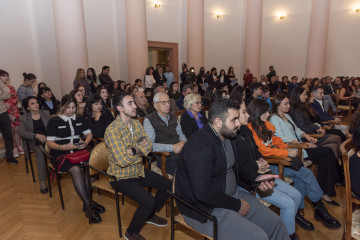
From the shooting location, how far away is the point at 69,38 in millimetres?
6551

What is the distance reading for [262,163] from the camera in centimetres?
237

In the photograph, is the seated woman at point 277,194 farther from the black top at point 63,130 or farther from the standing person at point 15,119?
the standing person at point 15,119

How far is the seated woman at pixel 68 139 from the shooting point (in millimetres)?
2820

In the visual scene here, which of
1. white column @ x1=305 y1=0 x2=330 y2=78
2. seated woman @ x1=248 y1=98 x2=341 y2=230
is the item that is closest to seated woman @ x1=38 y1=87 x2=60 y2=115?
seated woman @ x1=248 y1=98 x2=341 y2=230

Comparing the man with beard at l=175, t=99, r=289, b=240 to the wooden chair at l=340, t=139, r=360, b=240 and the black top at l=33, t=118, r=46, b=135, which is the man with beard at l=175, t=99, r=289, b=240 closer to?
the wooden chair at l=340, t=139, r=360, b=240

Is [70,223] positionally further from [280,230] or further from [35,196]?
[280,230]

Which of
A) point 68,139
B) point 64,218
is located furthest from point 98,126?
point 64,218

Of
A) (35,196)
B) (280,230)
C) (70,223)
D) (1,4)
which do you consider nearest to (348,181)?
(280,230)

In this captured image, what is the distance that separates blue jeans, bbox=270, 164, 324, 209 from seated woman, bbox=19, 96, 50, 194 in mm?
3032

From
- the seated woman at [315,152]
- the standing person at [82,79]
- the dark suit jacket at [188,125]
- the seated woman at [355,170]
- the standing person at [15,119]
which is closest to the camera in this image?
the seated woman at [355,170]

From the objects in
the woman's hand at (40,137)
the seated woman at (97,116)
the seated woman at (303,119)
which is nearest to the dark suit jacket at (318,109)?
the seated woman at (303,119)

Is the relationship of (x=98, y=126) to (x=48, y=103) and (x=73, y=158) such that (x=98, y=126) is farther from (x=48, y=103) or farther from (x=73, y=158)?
(x=48, y=103)

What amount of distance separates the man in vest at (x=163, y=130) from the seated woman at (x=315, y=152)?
4.13 ft

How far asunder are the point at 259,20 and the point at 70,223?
11.4 m
